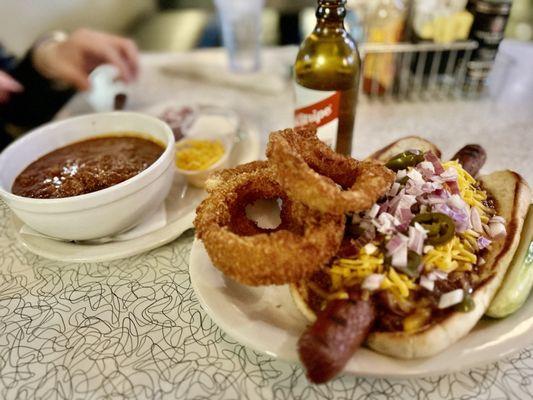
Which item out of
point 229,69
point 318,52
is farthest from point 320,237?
point 229,69

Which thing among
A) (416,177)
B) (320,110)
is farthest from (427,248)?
(320,110)

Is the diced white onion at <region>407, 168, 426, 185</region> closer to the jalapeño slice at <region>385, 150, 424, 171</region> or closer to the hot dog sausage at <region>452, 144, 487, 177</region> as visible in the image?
the jalapeño slice at <region>385, 150, 424, 171</region>

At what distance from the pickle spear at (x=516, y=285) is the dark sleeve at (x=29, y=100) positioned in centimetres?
339

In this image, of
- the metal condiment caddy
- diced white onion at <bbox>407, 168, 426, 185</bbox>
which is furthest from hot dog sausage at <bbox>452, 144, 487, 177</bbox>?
the metal condiment caddy

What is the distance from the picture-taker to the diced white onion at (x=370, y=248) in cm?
136

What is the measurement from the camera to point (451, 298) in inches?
49.8

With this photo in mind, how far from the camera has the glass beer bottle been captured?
1.92 m

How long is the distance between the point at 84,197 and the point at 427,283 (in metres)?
1.28

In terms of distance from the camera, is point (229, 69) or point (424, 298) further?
point (229, 69)

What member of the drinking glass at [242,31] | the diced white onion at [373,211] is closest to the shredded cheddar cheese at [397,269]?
the diced white onion at [373,211]

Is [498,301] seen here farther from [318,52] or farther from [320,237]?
[318,52]

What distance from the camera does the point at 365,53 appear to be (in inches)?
110

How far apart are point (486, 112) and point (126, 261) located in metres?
2.61

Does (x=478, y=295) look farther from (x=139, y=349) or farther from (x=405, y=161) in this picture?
(x=139, y=349)
